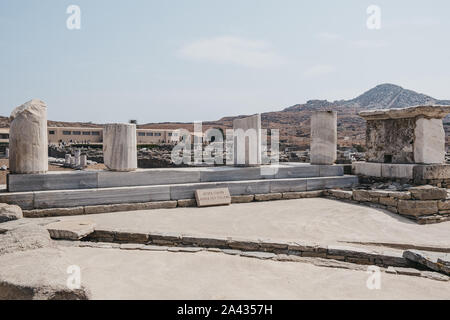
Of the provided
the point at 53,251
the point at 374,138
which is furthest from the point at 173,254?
the point at 374,138

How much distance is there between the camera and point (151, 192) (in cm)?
771

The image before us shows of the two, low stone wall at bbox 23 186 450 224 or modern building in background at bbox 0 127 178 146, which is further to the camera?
modern building in background at bbox 0 127 178 146

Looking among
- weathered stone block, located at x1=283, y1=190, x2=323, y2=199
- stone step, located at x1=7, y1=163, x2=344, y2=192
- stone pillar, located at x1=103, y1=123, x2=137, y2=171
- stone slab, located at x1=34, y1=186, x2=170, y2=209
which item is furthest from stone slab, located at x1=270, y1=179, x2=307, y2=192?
stone pillar, located at x1=103, y1=123, x2=137, y2=171

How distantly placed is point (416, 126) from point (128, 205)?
24.9ft

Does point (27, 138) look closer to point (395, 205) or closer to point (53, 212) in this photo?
point (53, 212)

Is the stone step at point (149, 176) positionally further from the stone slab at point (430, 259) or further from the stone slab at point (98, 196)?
the stone slab at point (430, 259)

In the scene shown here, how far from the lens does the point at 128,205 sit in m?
7.41

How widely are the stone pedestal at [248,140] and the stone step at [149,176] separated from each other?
1.19 ft

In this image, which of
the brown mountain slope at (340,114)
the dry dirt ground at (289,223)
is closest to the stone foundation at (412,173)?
the dry dirt ground at (289,223)

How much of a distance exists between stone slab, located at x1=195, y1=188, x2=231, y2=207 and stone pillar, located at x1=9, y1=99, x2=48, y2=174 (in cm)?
357

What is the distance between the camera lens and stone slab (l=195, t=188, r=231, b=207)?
786 centimetres

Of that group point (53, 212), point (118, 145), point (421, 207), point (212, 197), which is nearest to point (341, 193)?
point (421, 207)

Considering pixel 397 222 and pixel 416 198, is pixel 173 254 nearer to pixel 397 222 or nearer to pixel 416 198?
pixel 397 222

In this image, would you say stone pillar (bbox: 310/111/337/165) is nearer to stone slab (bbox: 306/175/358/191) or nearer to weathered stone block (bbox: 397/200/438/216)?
stone slab (bbox: 306/175/358/191)
